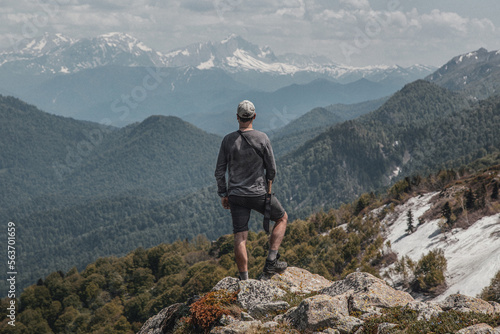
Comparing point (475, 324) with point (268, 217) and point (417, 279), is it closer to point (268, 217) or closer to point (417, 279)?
point (268, 217)

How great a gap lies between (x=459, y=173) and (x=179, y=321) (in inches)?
2916

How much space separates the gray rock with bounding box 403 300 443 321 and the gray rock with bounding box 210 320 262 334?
441 centimetres

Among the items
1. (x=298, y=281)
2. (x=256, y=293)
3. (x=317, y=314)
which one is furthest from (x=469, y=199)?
(x=317, y=314)

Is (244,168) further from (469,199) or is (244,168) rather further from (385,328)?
(469,199)

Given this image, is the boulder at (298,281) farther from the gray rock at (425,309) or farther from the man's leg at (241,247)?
the gray rock at (425,309)

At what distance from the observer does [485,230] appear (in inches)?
A: 1471

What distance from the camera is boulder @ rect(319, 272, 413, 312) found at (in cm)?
1209

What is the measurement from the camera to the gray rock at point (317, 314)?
10.9 m

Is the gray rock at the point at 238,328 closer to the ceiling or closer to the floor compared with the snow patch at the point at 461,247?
closer to the ceiling

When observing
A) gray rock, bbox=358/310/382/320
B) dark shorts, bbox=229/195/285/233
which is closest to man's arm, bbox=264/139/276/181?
dark shorts, bbox=229/195/285/233

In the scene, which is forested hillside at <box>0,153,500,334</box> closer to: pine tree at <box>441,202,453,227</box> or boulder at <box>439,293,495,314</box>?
pine tree at <box>441,202,453,227</box>

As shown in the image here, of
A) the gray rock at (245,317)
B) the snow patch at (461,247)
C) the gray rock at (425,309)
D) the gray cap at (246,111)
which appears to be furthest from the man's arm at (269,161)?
the snow patch at (461,247)

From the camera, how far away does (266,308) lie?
1227 centimetres

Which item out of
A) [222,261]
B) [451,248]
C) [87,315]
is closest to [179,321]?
[451,248]
